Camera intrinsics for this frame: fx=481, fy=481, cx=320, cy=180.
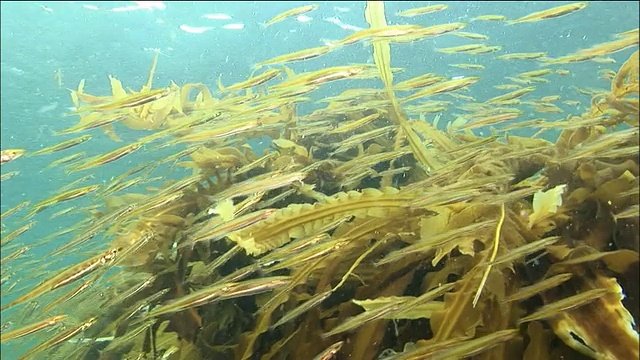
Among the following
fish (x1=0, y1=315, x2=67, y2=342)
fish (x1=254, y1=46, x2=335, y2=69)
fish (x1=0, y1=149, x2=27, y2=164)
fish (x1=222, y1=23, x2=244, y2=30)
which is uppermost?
fish (x1=222, y1=23, x2=244, y2=30)

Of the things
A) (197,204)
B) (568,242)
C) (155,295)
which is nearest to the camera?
(568,242)

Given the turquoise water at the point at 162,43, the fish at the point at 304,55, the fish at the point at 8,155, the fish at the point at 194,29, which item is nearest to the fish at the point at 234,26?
the turquoise water at the point at 162,43

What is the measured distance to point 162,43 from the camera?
62.8ft

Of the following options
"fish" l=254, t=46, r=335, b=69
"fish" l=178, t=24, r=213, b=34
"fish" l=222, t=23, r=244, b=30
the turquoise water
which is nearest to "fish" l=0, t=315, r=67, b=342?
"fish" l=254, t=46, r=335, b=69

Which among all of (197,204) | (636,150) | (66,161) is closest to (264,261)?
(197,204)

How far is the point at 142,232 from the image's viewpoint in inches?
115

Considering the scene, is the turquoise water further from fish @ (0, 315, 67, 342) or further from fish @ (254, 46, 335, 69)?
fish @ (0, 315, 67, 342)

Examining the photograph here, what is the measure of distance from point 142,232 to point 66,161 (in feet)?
6.78

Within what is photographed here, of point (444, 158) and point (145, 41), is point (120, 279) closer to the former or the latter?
point (444, 158)

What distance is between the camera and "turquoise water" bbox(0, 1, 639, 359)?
17703 mm

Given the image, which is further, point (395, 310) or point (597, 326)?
point (395, 310)

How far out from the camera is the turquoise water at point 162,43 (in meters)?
17.7

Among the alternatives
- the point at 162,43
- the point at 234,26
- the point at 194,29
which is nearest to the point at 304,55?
the point at 194,29

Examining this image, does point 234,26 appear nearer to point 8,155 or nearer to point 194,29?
point 194,29
